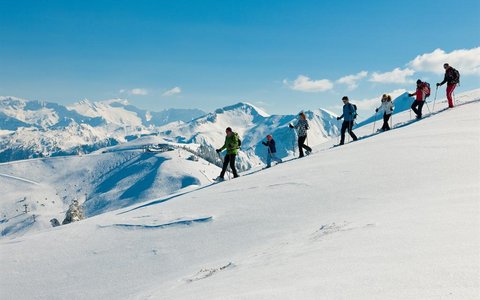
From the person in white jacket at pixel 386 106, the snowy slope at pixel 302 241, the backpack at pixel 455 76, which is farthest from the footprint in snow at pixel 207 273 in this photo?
the backpack at pixel 455 76

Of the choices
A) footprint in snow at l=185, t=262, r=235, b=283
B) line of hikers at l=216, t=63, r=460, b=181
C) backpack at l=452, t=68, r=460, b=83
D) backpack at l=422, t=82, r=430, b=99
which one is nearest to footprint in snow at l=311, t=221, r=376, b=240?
footprint in snow at l=185, t=262, r=235, b=283

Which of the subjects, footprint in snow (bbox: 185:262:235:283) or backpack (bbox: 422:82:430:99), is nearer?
footprint in snow (bbox: 185:262:235:283)

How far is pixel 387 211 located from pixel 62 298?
787 centimetres

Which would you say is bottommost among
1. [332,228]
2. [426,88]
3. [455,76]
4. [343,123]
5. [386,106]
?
[332,228]

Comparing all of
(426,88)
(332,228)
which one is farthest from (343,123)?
(332,228)

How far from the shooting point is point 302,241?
7.54 metres

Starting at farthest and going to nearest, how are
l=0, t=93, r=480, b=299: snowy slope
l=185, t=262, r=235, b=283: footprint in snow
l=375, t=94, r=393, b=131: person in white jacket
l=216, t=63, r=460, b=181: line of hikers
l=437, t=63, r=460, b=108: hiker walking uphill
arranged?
l=375, t=94, r=393, b=131: person in white jacket < l=437, t=63, r=460, b=108: hiker walking uphill < l=216, t=63, r=460, b=181: line of hikers < l=185, t=262, r=235, b=283: footprint in snow < l=0, t=93, r=480, b=299: snowy slope

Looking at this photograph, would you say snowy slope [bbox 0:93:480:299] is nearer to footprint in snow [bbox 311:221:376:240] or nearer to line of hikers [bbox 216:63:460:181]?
footprint in snow [bbox 311:221:376:240]

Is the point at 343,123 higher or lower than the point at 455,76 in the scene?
lower

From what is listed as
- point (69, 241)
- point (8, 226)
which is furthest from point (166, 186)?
point (69, 241)

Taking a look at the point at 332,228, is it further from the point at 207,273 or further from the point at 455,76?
the point at 455,76

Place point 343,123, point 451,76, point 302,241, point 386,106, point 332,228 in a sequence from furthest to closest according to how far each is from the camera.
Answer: point 386,106
point 451,76
point 343,123
point 332,228
point 302,241

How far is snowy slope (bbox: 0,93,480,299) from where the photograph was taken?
→ 181 inches

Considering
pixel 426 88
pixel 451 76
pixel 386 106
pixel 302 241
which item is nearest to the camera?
pixel 302 241
